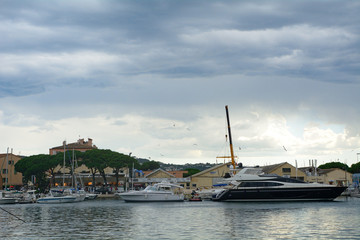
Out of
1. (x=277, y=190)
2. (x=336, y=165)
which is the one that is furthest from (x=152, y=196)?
(x=336, y=165)

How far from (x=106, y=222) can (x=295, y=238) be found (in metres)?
20.5

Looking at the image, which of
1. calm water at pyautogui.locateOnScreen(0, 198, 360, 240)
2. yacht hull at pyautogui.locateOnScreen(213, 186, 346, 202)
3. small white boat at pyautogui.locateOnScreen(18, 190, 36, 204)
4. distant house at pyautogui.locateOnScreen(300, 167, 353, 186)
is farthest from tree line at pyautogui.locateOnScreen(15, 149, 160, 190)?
calm water at pyautogui.locateOnScreen(0, 198, 360, 240)

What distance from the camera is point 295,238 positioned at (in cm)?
3200

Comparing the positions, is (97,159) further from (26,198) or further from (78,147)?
(78,147)

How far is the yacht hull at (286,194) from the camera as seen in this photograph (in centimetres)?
7194

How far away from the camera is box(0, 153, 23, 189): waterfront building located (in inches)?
5300

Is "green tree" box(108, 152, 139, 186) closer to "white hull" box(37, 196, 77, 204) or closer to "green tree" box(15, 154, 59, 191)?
"green tree" box(15, 154, 59, 191)

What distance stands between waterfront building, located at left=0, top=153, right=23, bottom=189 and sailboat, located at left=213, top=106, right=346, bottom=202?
82.6 meters

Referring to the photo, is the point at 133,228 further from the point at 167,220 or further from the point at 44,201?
the point at 44,201

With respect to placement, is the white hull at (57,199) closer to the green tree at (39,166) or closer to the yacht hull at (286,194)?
the yacht hull at (286,194)

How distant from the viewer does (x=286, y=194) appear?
236 feet

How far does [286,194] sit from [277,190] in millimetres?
1696

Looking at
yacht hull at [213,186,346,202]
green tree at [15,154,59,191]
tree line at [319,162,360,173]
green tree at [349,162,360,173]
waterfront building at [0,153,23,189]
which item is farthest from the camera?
tree line at [319,162,360,173]

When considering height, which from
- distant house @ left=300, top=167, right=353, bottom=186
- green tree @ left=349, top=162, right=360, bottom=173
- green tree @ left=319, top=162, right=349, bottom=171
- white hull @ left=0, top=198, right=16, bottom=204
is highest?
green tree @ left=319, top=162, right=349, bottom=171
